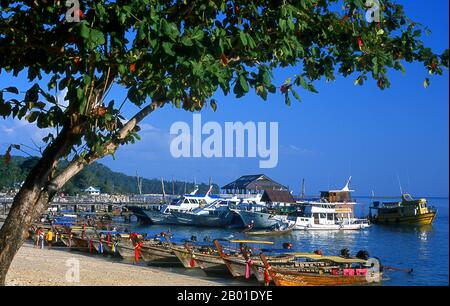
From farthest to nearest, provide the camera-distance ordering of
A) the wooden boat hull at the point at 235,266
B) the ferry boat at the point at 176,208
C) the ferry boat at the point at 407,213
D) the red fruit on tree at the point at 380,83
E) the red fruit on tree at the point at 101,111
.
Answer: the ferry boat at the point at 407,213 < the ferry boat at the point at 176,208 < the wooden boat hull at the point at 235,266 < the red fruit on tree at the point at 380,83 < the red fruit on tree at the point at 101,111

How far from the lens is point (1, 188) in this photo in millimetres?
97250

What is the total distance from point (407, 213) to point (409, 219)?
3.46 feet

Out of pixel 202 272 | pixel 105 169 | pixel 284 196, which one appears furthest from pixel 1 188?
pixel 105 169

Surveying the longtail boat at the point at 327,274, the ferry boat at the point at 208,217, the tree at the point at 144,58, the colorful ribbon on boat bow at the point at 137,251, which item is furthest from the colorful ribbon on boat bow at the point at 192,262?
the ferry boat at the point at 208,217

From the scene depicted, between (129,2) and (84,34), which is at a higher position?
(129,2)

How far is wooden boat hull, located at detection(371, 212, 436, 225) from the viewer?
71000 mm

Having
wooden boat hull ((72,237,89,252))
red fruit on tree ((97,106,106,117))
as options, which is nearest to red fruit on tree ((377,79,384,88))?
red fruit on tree ((97,106,106,117))

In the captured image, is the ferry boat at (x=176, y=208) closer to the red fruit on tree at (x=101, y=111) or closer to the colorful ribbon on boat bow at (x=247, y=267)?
the colorful ribbon on boat bow at (x=247, y=267)

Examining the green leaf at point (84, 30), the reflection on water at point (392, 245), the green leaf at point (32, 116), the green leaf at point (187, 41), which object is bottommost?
the reflection on water at point (392, 245)

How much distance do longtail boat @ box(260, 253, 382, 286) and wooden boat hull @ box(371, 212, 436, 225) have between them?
51468 millimetres

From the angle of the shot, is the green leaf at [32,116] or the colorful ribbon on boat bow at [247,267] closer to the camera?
the green leaf at [32,116]

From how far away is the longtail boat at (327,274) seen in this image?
65.6ft

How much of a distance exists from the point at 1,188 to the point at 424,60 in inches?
3939

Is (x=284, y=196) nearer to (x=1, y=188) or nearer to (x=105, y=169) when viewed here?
(x=1, y=188)
